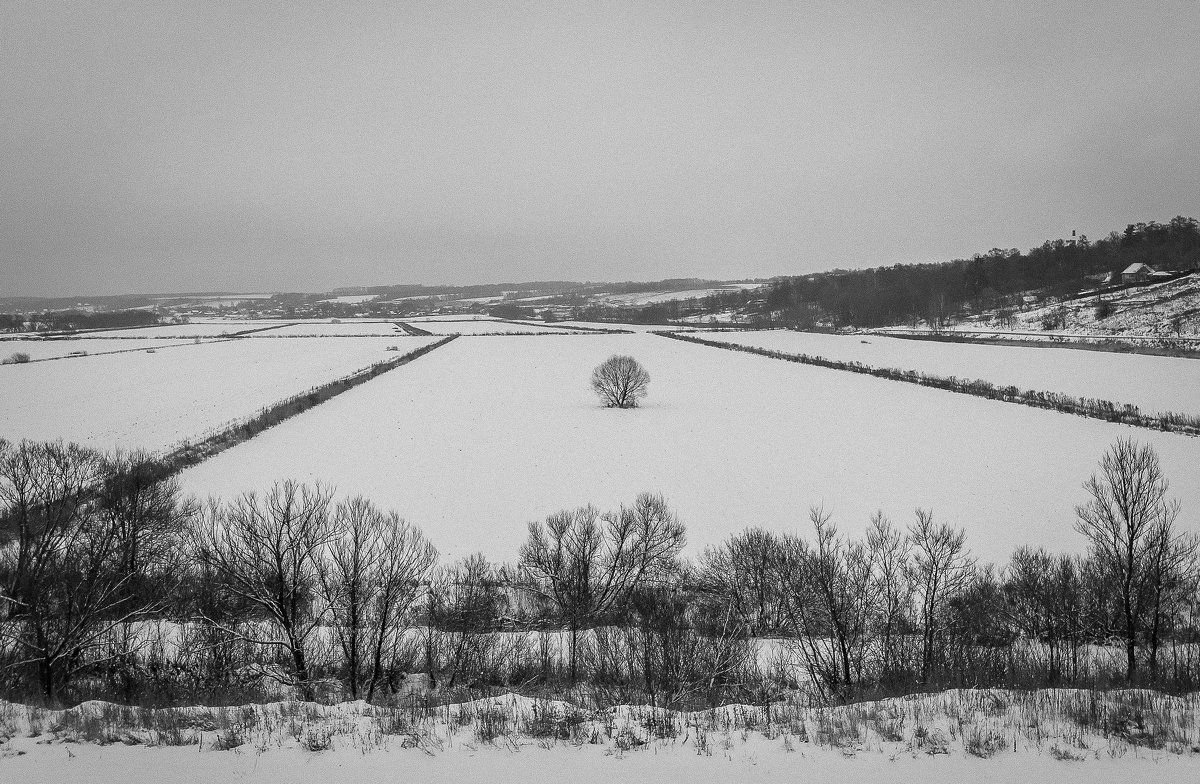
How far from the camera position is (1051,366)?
2347 inches

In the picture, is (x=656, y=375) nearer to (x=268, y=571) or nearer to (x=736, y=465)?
(x=736, y=465)

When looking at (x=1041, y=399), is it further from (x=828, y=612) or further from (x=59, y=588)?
(x=59, y=588)

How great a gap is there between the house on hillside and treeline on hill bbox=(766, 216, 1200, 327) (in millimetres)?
3709

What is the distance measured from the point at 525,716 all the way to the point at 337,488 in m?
20.6

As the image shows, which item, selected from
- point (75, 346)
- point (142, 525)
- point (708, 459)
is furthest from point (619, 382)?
point (75, 346)

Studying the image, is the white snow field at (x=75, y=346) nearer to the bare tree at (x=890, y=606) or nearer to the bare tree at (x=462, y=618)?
the bare tree at (x=462, y=618)

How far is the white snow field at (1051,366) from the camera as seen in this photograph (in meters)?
44.0

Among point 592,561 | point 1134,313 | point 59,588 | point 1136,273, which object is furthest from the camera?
point 1136,273

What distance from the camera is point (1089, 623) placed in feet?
49.3

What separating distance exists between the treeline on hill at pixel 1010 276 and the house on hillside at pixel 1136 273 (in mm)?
3709

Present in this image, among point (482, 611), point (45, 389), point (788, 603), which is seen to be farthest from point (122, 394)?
point (788, 603)

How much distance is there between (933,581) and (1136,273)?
420 feet

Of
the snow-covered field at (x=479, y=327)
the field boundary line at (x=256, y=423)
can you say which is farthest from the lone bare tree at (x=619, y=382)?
the snow-covered field at (x=479, y=327)

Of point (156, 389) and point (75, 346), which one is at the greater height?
point (75, 346)
